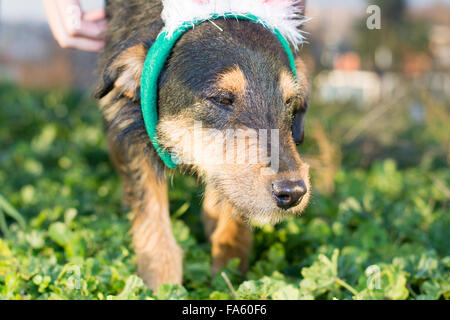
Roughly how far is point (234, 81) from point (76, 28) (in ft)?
5.25

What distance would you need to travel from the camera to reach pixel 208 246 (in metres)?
3.86

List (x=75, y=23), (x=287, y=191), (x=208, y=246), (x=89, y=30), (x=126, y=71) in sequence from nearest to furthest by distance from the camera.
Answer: (x=287, y=191)
(x=126, y=71)
(x=75, y=23)
(x=89, y=30)
(x=208, y=246)

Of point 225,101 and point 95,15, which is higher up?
point 95,15

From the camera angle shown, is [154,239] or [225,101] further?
[154,239]

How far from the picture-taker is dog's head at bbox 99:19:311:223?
243 centimetres

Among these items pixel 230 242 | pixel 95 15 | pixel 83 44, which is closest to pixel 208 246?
pixel 230 242

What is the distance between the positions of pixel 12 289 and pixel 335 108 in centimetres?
745

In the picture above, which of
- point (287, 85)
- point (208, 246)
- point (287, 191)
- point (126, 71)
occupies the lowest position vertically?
point (208, 246)

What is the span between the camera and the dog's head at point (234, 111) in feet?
7.98

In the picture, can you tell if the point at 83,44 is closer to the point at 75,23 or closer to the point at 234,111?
the point at 75,23

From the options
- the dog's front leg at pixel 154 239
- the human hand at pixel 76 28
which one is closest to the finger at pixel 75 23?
the human hand at pixel 76 28
